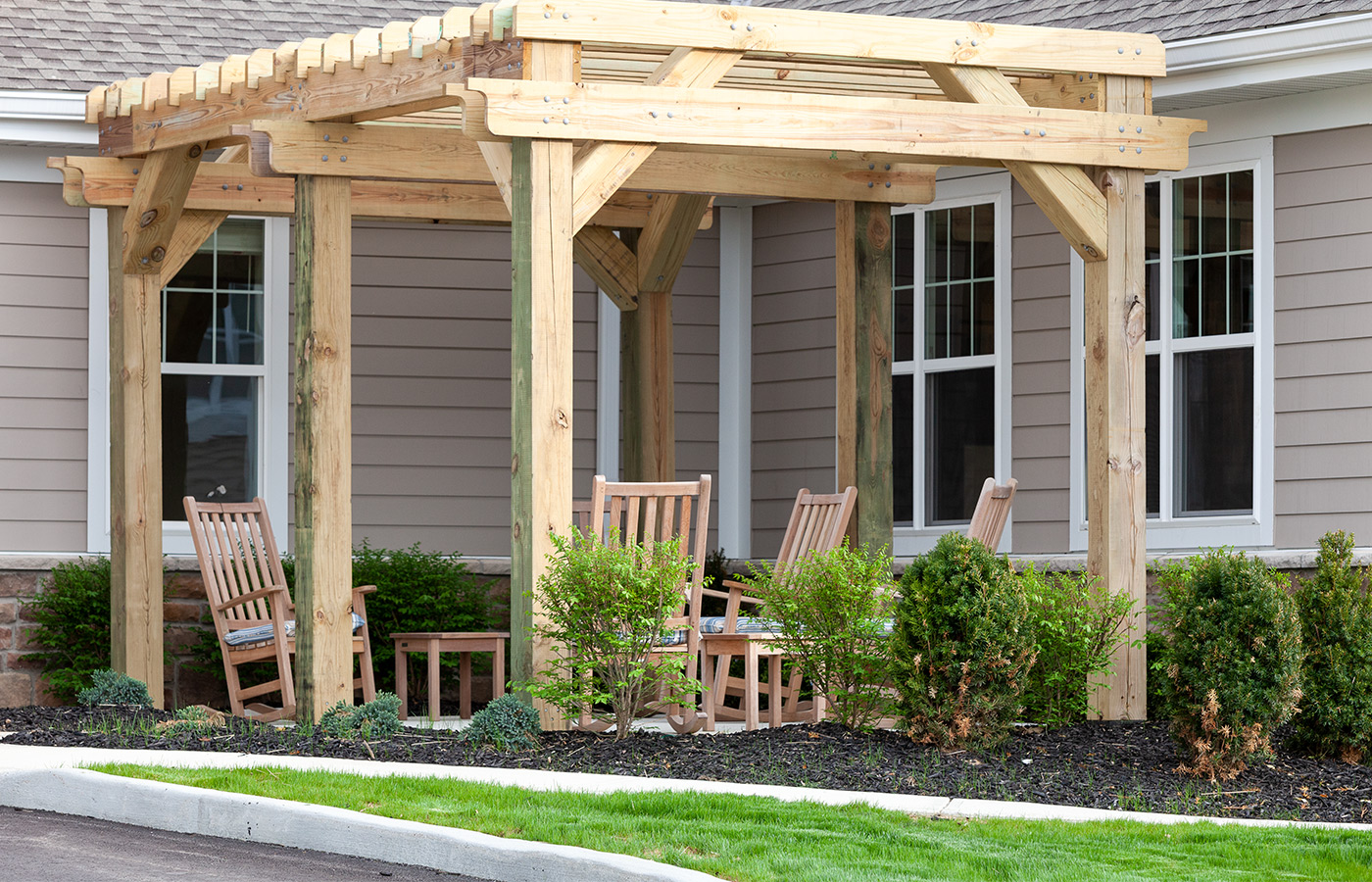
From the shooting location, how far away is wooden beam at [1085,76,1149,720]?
686cm

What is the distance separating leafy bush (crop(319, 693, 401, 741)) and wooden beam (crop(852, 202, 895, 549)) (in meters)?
2.62

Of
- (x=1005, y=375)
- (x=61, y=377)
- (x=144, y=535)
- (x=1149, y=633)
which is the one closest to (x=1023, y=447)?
(x=1005, y=375)

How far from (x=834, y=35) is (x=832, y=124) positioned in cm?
32

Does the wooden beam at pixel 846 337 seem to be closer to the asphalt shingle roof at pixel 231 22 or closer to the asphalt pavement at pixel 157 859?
the asphalt shingle roof at pixel 231 22

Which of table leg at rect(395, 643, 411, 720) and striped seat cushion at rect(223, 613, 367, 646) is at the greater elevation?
striped seat cushion at rect(223, 613, 367, 646)

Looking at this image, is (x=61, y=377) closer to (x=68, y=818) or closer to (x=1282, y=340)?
(x=68, y=818)

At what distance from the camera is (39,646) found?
8609mm

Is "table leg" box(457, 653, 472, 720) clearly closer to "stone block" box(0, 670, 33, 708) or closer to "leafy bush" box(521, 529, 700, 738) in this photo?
"stone block" box(0, 670, 33, 708)

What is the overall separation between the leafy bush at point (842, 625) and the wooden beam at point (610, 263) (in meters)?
3.20

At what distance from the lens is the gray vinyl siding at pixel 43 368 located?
8.89m

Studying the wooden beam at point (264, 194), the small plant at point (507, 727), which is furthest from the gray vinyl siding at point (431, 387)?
the small plant at point (507, 727)

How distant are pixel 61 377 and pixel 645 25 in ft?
13.7

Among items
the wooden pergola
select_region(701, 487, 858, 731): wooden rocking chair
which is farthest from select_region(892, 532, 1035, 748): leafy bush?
the wooden pergola

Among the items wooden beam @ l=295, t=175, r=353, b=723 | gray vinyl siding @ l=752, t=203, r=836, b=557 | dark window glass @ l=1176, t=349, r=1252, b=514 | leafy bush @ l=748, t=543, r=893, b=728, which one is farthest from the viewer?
gray vinyl siding @ l=752, t=203, r=836, b=557
